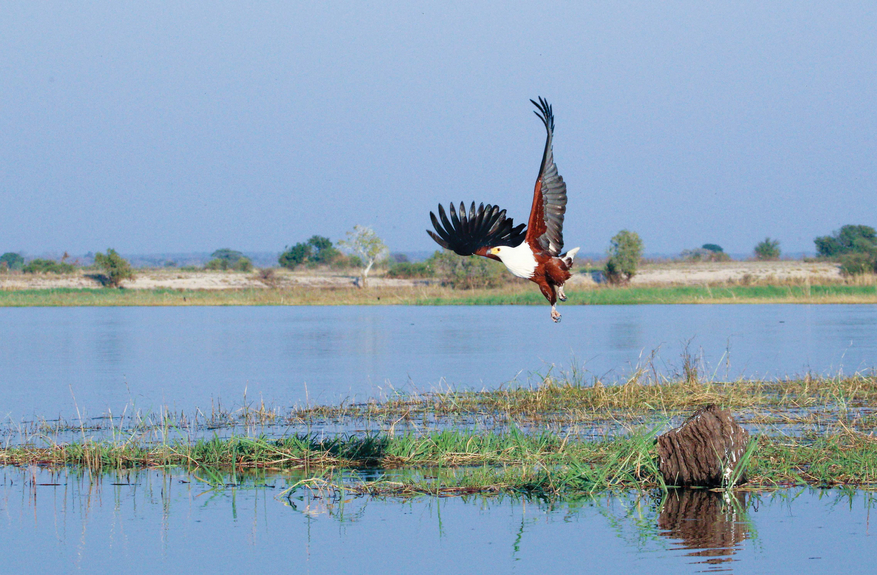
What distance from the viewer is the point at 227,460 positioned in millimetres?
10758

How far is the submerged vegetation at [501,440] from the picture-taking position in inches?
371

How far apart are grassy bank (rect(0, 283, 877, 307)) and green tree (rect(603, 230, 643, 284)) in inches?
136

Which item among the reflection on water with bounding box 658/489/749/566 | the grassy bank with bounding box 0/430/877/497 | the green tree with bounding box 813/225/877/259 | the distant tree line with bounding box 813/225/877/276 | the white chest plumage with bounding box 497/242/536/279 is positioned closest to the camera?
Result: the white chest plumage with bounding box 497/242/536/279

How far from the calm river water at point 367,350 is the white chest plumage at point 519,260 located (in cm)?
704

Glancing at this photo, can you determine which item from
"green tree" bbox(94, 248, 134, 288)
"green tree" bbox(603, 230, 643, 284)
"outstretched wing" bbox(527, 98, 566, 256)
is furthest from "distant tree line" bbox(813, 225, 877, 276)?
"outstretched wing" bbox(527, 98, 566, 256)

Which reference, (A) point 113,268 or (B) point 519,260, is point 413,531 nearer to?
(B) point 519,260

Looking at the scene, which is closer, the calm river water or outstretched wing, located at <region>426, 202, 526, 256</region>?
outstretched wing, located at <region>426, 202, 526, 256</region>

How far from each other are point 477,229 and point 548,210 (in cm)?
54

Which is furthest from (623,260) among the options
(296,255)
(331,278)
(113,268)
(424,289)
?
(296,255)

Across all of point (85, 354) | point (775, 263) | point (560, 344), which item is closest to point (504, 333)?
point (560, 344)

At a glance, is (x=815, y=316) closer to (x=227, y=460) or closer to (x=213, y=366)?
(x=213, y=366)

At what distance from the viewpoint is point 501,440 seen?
11133 mm

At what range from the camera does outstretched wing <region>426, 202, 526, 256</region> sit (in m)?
7.11

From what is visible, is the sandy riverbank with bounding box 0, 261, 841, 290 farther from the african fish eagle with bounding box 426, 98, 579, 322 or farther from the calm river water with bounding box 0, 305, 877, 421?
the african fish eagle with bounding box 426, 98, 579, 322
